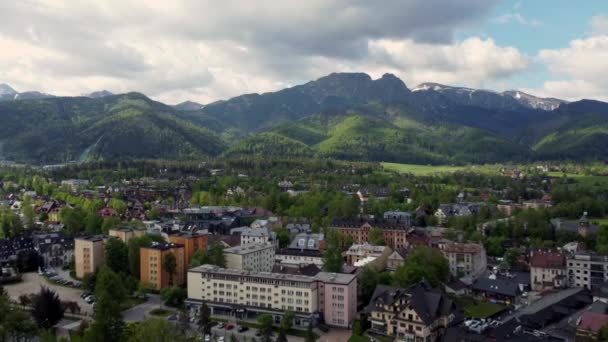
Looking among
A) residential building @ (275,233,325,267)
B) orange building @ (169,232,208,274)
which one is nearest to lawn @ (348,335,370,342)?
residential building @ (275,233,325,267)

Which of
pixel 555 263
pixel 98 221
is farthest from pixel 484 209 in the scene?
pixel 98 221

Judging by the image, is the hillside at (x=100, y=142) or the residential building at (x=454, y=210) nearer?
the residential building at (x=454, y=210)

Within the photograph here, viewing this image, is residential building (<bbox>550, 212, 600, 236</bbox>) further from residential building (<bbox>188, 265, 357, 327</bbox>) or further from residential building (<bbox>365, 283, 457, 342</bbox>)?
→ residential building (<bbox>188, 265, 357, 327</bbox>)

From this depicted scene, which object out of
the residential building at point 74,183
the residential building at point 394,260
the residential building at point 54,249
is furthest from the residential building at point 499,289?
the residential building at point 74,183

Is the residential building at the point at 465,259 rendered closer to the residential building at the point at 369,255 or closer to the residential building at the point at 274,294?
the residential building at the point at 369,255

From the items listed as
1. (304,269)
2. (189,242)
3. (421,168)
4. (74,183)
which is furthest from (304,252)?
(421,168)

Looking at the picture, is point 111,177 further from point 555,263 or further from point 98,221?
point 555,263
